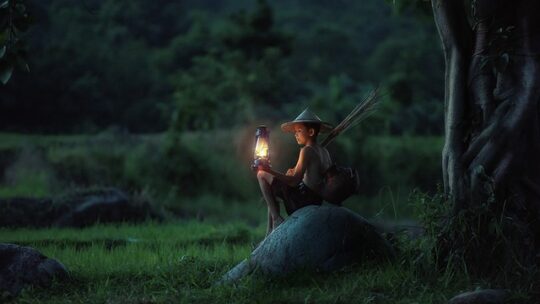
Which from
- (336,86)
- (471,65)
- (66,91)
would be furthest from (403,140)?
(471,65)

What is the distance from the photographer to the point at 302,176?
7.25 m

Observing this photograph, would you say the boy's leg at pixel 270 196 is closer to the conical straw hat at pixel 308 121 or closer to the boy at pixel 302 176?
the boy at pixel 302 176

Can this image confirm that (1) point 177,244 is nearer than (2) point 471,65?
No

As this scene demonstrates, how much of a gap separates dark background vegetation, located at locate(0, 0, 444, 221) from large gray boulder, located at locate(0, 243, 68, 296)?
249 inches

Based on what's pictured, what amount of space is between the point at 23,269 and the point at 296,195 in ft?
8.12

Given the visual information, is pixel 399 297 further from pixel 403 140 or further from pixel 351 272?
pixel 403 140

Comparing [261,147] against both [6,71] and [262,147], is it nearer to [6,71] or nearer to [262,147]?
[262,147]

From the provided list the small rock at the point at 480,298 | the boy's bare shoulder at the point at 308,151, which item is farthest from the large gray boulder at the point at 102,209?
the small rock at the point at 480,298

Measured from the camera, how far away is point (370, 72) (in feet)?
118

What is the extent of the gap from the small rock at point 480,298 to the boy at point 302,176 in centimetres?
185

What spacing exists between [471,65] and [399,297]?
7.38ft

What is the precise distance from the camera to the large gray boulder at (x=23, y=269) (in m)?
6.80

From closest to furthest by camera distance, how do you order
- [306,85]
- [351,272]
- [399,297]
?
1. [399,297]
2. [351,272]
3. [306,85]

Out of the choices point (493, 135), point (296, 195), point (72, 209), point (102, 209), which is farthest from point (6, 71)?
point (102, 209)
